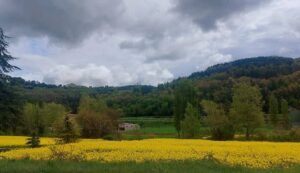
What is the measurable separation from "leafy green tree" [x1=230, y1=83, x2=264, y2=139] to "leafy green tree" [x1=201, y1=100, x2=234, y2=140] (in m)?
1.70

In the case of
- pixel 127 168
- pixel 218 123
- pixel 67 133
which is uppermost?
pixel 218 123

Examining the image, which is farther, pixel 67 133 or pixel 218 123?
pixel 218 123

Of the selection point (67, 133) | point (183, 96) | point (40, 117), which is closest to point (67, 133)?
point (67, 133)

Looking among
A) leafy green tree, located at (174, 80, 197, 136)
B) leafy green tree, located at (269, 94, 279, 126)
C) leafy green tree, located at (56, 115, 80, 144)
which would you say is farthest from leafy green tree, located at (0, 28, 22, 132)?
leafy green tree, located at (269, 94, 279, 126)

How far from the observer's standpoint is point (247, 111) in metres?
68.3

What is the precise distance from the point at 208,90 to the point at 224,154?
130099 millimetres

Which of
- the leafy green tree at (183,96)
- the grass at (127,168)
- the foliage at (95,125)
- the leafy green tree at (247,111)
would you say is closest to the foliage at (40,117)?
the foliage at (95,125)

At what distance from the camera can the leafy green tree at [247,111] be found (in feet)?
222

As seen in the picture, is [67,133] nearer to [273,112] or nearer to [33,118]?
[33,118]

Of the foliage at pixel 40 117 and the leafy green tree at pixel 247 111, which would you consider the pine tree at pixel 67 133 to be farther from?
the foliage at pixel 40 117

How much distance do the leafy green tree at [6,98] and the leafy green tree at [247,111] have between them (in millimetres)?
31918

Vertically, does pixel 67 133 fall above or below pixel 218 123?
below

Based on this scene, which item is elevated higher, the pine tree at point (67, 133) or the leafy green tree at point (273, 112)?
the leafy green tree at point (273, 112)

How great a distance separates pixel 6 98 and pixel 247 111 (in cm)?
3530
